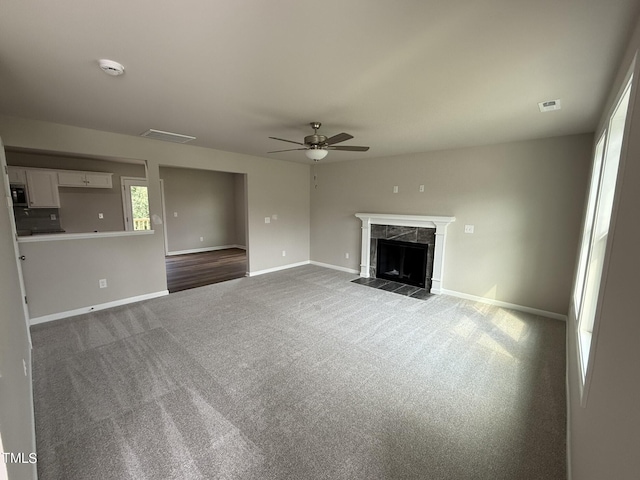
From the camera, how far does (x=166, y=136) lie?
12.8ft

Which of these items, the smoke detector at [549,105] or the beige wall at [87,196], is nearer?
the smoke detector at [549,105]

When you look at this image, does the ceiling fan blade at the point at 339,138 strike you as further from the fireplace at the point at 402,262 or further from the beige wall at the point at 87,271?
the beige wall at the point at 87,271

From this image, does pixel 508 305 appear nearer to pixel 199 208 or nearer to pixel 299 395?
pixel 299 395

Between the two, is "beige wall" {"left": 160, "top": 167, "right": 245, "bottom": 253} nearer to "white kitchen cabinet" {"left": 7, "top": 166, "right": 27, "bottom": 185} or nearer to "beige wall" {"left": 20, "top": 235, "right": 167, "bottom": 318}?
"white kitchen cabinet" {"left": 7, "top": 166, "right": 27, "bottom": 185}

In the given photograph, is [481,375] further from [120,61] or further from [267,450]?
[120,61]

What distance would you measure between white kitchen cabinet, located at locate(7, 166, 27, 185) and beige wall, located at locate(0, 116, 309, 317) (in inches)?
89.6

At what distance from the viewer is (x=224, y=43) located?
1.66 m

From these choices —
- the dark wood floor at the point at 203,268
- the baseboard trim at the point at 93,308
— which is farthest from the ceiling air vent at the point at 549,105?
the baseboard trim at the point at 93,308

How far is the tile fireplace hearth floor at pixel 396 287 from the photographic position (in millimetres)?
4656

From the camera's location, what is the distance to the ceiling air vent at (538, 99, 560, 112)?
2.43 m

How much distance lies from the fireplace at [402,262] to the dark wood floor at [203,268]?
2981mm

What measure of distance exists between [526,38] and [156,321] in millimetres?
4469

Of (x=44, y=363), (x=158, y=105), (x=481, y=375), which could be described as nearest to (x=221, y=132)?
(x=158, y=105)

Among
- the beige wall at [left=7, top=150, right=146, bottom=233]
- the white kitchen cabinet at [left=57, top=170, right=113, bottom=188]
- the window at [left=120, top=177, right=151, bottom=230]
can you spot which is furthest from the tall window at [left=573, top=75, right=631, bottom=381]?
the beige wall at [left=7, top=150, right=146, bottom=233]
